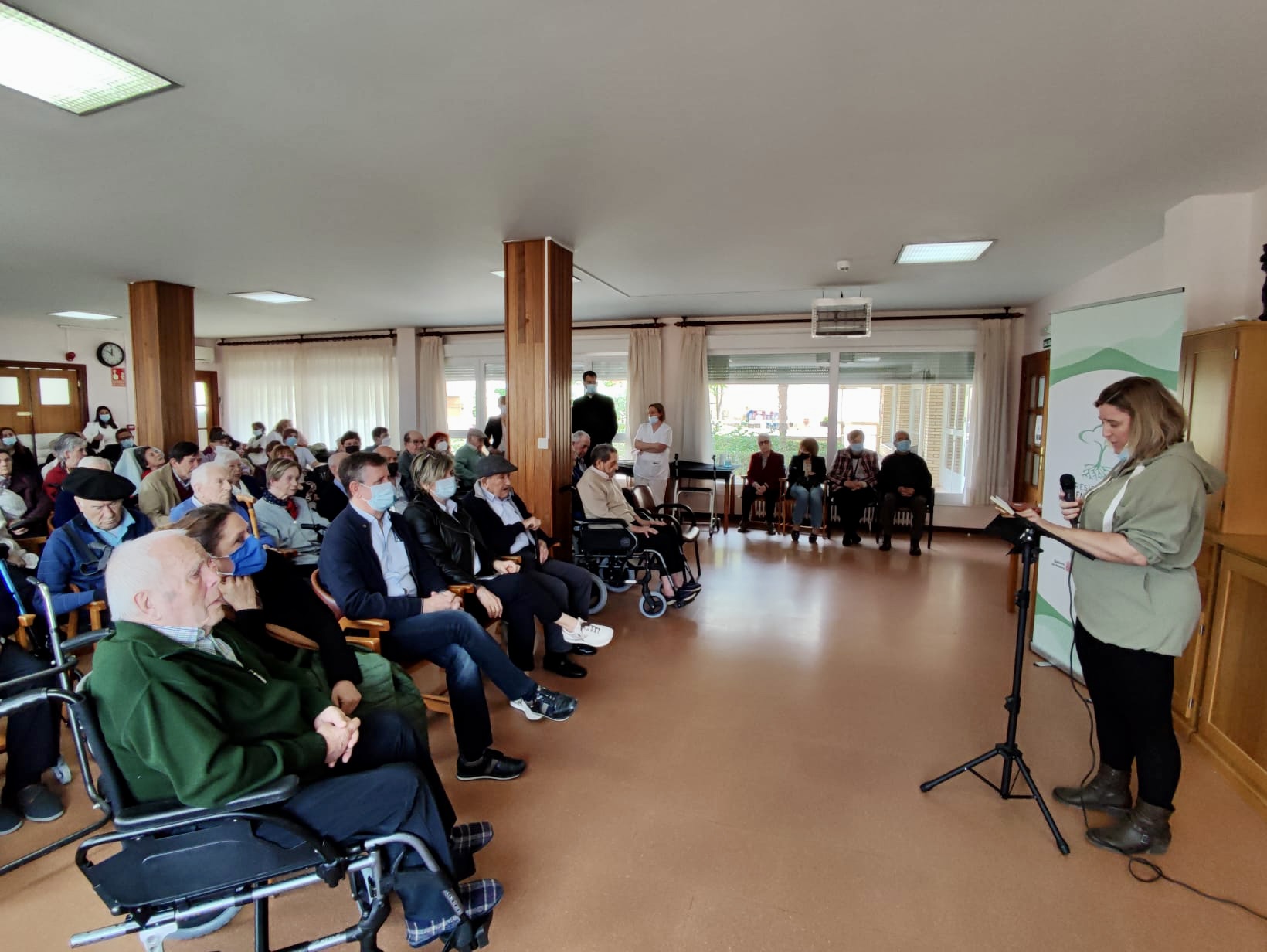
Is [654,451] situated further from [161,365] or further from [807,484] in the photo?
[161,365]

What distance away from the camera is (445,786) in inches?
91.6

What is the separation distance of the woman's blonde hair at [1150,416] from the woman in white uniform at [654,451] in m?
5.30

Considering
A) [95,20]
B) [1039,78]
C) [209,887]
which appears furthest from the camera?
[1039,78]

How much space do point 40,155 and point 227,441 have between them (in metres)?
4.14

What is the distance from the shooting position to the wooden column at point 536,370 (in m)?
4.34

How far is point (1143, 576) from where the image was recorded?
1926 mm

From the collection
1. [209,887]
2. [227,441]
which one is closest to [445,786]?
[209,887]

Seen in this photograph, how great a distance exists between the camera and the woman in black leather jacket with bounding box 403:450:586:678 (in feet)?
9.46

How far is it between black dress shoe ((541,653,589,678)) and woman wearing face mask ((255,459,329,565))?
1330mm

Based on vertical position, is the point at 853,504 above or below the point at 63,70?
below

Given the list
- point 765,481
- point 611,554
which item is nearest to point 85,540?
point 611,554

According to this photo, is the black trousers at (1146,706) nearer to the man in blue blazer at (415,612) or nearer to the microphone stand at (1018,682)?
the microphone stand at (1018,682)

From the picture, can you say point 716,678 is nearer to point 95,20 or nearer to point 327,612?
point 327,612

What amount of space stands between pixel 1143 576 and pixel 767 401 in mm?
6299
